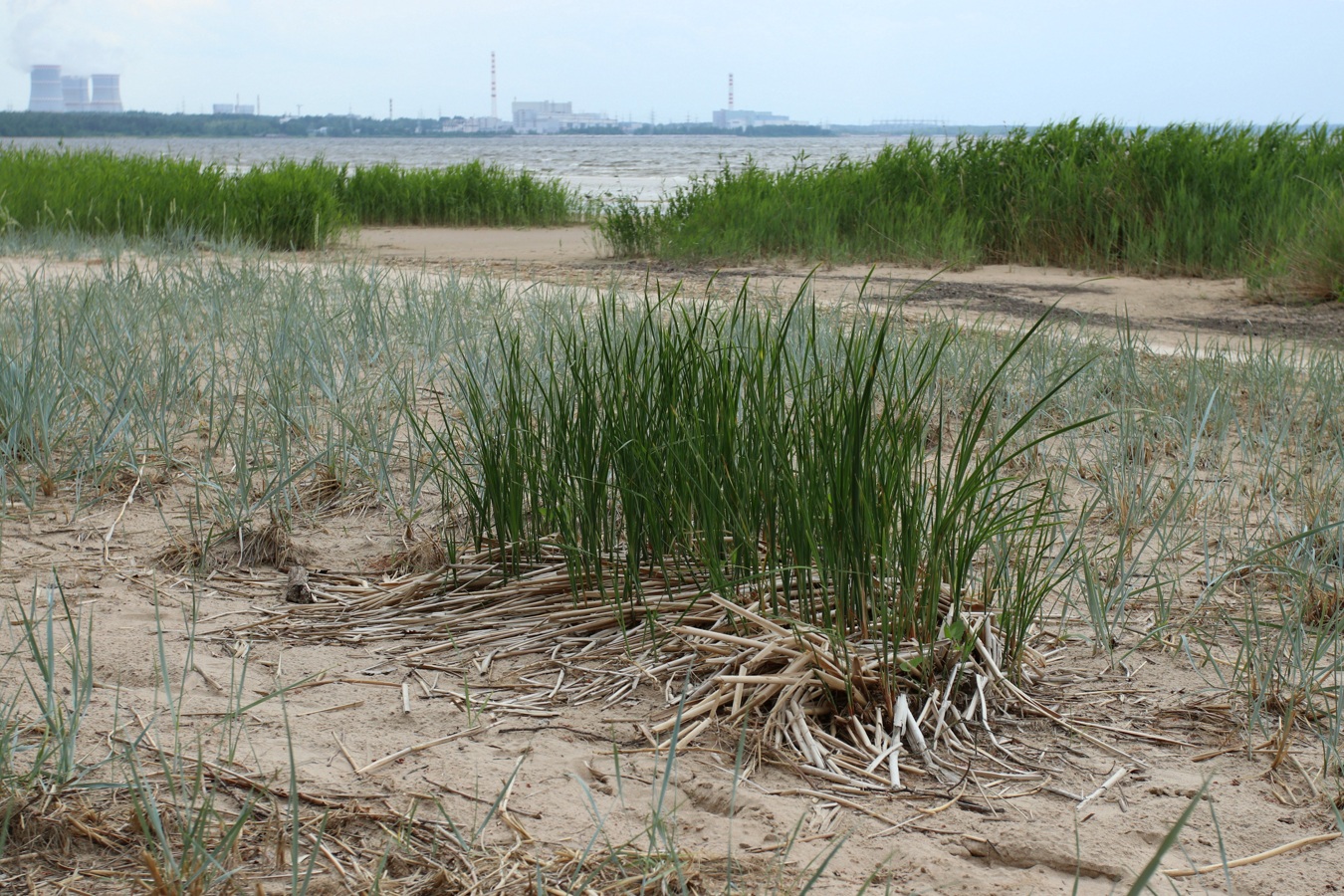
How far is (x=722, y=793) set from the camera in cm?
156

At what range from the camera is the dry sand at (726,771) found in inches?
56.4

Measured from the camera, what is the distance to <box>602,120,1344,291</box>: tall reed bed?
9500mm

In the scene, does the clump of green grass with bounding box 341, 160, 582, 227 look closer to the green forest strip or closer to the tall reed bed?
the green forest strip

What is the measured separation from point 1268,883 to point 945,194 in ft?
32.8

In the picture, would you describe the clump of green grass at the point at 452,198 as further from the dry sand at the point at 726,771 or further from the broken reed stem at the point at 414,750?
the broken reed stem at the point at 414,750

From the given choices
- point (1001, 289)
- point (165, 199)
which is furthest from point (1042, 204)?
point (165, 199)

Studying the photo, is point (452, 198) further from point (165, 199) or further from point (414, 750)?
point (414, 750)

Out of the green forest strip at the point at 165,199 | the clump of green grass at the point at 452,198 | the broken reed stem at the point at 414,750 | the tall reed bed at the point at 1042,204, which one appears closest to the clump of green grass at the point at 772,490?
the broken reed stem at the point at 414,750

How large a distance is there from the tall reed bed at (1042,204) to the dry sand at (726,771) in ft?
27.0

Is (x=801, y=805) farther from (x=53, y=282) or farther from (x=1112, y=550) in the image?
(x=53, y=282)

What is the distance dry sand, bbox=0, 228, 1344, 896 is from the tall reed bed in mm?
8238

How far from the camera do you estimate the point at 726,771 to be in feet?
5.40

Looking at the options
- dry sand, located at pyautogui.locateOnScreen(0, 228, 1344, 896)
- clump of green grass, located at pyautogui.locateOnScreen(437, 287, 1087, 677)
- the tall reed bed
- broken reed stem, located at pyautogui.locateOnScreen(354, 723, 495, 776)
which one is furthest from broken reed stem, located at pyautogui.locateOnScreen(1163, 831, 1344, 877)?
the tall reed bed

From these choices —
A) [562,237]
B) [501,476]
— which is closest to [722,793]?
[501,476]
